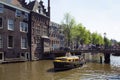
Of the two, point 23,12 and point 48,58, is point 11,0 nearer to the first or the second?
point 23,12

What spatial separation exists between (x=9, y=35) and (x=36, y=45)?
1193 centimetres

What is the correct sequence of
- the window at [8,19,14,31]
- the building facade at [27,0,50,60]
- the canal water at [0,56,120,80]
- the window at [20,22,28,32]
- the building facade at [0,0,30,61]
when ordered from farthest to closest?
the building facade at [27,0,50,60]
the window at [20,22,28,32]
the window at [8,19,14,31]
the building facade at [0,0,30,61]
the canal water at [0,56,120,80]

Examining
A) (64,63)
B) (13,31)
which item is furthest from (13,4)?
(64,63)

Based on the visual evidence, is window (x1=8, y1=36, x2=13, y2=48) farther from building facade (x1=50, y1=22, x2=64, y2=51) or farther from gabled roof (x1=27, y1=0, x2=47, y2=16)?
A: building facade (x1=50, y1=22, x2=64, y2=51)

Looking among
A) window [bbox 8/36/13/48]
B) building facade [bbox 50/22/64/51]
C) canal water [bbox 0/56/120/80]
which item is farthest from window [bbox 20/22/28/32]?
building facade [bbox 50/22/64/51]

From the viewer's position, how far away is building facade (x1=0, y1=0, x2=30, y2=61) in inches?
1998

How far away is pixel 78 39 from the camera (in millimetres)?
83438

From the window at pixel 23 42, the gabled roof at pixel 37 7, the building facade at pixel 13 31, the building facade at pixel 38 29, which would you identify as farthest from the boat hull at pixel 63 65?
the gabled roof at pixel 37 7

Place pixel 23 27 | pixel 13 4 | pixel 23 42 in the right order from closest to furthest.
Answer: pixel 13 4 → pixel 23 42 → pixel 23 27

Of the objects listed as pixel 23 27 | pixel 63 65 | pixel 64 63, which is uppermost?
pixel 23 27

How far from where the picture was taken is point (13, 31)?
5419 cm

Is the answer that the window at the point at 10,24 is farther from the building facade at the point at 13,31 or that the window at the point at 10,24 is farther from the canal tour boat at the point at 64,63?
the canal tour boat at the point at 64,63

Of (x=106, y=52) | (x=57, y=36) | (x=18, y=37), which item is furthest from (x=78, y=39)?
(x=18, y=37)

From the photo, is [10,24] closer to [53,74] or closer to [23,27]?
[23,27]
